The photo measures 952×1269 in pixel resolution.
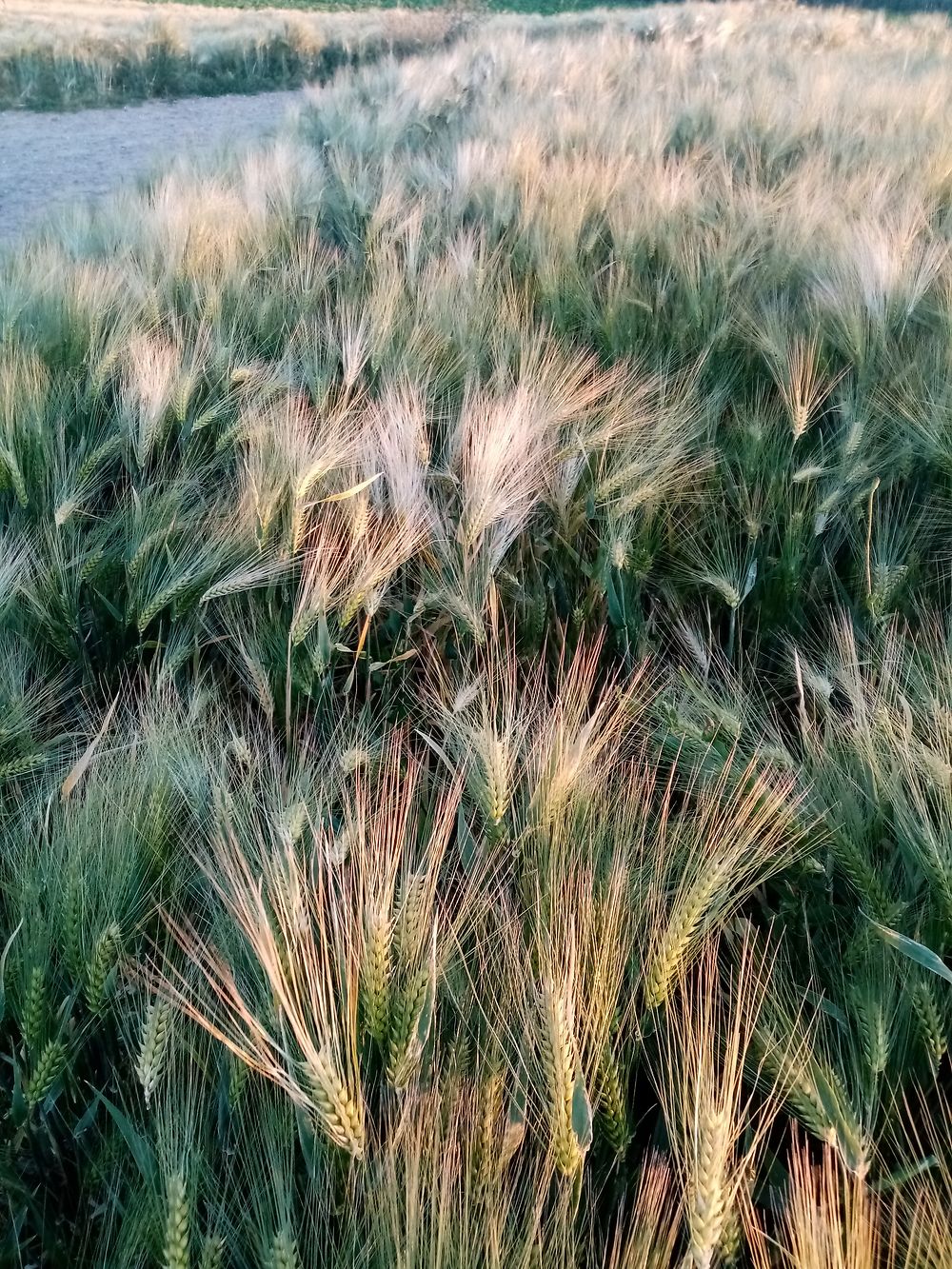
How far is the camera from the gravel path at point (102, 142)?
5.52m

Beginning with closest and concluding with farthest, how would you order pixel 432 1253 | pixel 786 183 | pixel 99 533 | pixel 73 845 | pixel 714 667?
pixel 432 1253 < pixel 73 845 < pixel 714 667 < pixel 99 533 < pixel 786 183

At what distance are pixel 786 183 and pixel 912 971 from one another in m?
2.80

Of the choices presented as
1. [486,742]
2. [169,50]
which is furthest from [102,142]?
[486,742]

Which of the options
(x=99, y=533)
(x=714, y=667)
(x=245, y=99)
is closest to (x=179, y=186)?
(x=99, y=533)

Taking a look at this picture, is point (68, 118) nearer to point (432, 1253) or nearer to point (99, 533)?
point (99, 533)

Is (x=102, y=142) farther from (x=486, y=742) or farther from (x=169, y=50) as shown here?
(x=486, y=742)

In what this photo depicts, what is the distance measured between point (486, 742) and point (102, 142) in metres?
8.90

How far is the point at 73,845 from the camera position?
2.71ft

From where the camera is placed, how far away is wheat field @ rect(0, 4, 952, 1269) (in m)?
0.64

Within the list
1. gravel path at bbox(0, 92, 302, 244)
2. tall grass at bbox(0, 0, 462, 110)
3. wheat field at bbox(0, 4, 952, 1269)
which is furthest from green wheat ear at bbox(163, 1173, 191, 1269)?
tall grass at bbox(0, 0, 462, 110)

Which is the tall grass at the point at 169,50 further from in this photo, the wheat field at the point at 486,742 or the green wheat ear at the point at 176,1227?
the green wheat ear at the point at 176,1227

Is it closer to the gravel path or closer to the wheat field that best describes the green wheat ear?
the wheat field

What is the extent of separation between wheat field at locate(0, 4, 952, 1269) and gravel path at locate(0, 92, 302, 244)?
344 centimetres

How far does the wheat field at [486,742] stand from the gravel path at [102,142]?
11.3 ft
